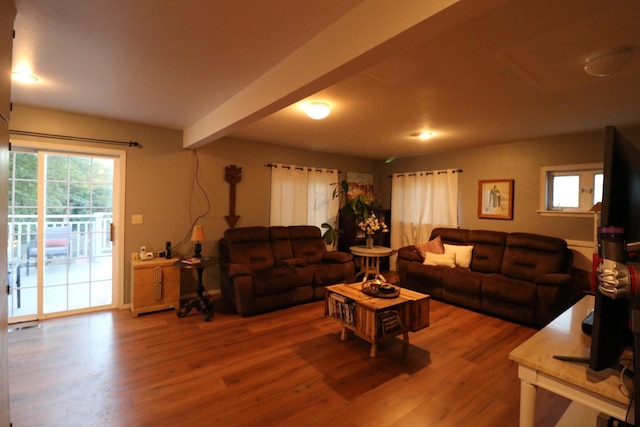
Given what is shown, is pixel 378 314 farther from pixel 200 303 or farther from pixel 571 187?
pixel 571 187

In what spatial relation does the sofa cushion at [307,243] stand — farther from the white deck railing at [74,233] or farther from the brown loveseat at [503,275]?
the white deck railing at [74,233]

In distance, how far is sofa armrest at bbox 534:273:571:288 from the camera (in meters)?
3.21

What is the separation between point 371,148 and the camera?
201 inches

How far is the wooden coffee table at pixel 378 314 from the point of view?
263 cm

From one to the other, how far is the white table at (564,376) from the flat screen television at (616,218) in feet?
0.20

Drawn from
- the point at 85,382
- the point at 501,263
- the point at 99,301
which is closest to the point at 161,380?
the point at 85,382

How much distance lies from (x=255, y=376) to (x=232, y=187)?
9.44ft

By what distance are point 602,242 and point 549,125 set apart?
3486mm

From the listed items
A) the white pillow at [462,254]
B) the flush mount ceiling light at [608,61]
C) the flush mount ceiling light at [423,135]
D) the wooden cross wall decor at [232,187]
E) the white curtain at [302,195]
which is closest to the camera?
the flush mount ceiling light at [608,61]

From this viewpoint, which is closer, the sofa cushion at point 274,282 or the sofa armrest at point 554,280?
the sofa armrest at point 554,280

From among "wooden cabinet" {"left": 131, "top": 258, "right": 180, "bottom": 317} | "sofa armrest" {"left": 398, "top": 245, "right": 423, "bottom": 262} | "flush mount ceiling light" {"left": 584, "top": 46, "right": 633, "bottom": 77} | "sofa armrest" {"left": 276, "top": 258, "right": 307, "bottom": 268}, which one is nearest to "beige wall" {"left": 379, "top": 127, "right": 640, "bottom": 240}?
"sofa armrest" {"left": 398, "top": 245, "right": 423, "bottom": 262}

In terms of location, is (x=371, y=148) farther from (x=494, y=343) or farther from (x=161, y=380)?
(x=161, y=380)

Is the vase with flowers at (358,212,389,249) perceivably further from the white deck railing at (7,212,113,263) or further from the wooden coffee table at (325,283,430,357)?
the white deck railing at (7,212,113,263)

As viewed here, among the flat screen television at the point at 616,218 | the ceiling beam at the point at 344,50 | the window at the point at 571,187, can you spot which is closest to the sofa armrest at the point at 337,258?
the ceiling beam at the point at 344,50
